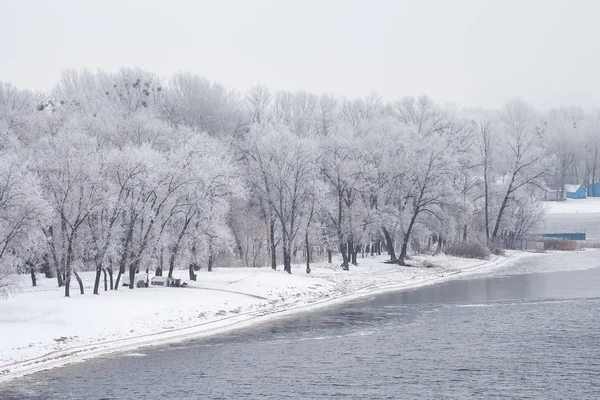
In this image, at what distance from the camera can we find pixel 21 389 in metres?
25.6

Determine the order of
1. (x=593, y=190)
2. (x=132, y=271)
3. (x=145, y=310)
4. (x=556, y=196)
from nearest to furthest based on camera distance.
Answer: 1. (x=145, y=310)
2. (x=132, y=271)
3. (x=556, y=196)
4. (x=593, y=190)

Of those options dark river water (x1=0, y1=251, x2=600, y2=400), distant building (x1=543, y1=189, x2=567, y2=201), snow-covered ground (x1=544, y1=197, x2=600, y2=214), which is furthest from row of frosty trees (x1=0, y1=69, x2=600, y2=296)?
distant building (x1=543, y1=189, x2=567, y2=201)

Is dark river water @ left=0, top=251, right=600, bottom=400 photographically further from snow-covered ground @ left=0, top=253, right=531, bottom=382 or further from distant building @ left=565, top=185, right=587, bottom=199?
distant building @ left=565, top=185, right=587, bottom=199

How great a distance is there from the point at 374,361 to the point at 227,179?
89.5 ft

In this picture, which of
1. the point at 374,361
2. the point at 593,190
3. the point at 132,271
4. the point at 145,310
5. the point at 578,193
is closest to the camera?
the point at 374,361

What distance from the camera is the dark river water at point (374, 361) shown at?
2455 cm

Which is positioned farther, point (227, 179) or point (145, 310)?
point (227, 179)

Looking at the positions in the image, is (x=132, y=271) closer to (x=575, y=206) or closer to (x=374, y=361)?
(x=374, y=361)

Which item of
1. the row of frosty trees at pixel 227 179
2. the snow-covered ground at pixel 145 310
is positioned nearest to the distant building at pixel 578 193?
the row of frosty trees at pixel 227 179

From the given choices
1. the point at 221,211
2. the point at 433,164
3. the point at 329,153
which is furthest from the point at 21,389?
the point at 433,164

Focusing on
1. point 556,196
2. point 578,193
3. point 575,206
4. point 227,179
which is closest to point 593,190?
point 578,193

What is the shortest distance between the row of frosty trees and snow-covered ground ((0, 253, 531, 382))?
7.55ft

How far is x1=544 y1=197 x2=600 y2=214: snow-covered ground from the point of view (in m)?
145

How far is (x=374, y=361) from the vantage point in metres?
29.4
